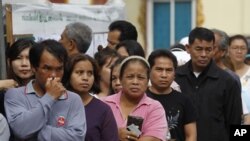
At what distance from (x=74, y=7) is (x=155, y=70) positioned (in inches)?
163

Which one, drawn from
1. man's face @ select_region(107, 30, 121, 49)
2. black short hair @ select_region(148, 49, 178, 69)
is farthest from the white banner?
black short hair @ select_region(148, 49, 178, 69)

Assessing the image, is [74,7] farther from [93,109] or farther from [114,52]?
[93,109]

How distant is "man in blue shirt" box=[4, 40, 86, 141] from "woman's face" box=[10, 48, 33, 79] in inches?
25.1

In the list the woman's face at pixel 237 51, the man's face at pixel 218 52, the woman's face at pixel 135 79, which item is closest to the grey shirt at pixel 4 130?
the woman's face at pixel 135 79

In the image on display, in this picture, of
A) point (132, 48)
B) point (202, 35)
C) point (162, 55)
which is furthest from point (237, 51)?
point (162, 55)

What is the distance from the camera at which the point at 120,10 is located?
1066cm

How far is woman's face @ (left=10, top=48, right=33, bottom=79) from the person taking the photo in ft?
15.2

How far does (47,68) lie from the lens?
12.9 ft

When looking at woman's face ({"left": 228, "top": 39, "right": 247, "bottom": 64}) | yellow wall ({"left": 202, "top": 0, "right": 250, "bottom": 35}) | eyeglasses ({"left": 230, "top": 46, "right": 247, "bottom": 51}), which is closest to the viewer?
woman's face ({"left": 228, "top": 39, "right": 247, "bottom": 64})

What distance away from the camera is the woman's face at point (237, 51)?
741 cm

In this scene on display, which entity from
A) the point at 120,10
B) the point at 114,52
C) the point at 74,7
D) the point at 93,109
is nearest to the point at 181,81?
the point at 114,52

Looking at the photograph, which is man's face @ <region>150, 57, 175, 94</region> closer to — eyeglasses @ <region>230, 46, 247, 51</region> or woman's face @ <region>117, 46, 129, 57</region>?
woman's face @ <region>117, 46, 129, 57</region>

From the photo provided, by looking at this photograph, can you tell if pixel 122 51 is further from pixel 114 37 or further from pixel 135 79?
pixel 135 79

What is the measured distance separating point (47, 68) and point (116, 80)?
1.35m
